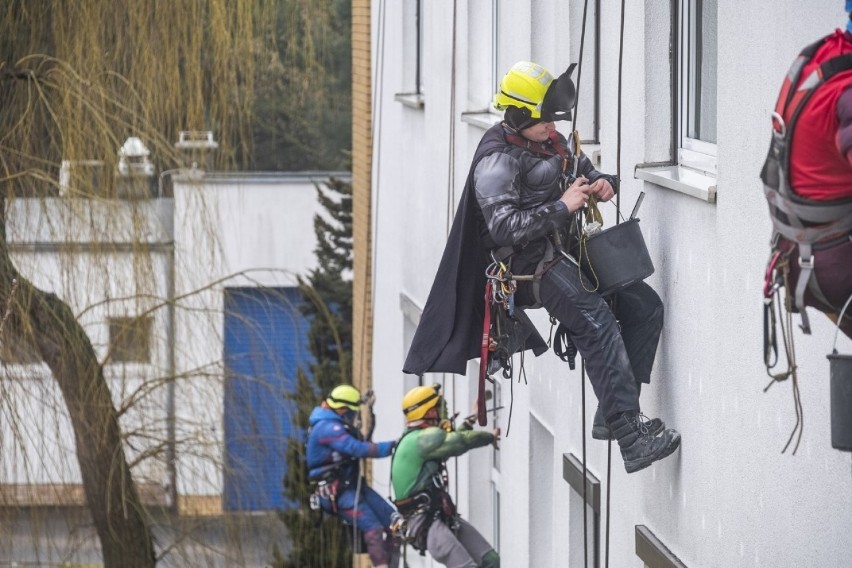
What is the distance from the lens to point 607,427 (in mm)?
6156

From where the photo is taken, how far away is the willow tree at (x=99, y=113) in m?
9.59

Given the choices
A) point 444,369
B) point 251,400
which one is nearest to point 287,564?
point 251,400

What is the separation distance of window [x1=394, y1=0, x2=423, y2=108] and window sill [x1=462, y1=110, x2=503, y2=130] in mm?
3056

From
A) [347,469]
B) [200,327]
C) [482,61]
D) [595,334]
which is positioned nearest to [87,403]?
[200,327]

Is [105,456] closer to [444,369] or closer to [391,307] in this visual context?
[444,369]

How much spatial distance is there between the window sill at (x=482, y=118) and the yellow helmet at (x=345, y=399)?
7.91ft

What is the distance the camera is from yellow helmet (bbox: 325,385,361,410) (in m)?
12.1

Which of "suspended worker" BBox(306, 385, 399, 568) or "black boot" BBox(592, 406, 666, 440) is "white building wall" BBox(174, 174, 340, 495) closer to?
"suspended worker" BBox(306, 385, 399, 568)

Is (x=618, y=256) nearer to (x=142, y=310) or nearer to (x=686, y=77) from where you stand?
(x=686, y=77)

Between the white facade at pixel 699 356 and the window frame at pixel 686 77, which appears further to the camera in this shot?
the window frame at pixel 686 77

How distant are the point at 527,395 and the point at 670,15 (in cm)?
339

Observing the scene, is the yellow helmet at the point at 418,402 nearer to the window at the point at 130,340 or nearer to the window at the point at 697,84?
the window at the point at 130,340

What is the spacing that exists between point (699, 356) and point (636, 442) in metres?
0.39

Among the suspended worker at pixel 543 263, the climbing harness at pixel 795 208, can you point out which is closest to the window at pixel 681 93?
the suspended worker at pixel 543 263
